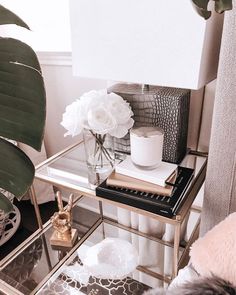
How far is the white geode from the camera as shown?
0.92 m

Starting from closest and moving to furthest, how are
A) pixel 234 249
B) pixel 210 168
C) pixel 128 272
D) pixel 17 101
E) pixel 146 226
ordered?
pixel 17 101
pixel 234 249
pixel 210 168
pixel 128 272
pixel 146 226

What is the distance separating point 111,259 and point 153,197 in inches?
16.6

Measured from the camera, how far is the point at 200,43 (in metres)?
0.55

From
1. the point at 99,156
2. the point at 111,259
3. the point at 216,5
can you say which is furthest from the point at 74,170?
the point at 216,5

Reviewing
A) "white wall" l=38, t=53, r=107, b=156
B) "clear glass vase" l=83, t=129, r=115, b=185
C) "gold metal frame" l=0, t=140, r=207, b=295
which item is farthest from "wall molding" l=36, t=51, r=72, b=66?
"clear glass vase" l=83, t=129, r=115, b=185

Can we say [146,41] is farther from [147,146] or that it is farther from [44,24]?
[44,24]

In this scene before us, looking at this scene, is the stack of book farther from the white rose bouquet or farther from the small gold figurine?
the small gold figurine

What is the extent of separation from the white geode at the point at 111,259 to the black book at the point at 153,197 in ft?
1.17

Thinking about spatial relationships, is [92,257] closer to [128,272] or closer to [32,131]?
[128,272]

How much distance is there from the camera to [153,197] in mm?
658

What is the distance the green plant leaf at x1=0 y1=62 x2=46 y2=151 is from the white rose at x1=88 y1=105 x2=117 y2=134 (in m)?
0.34

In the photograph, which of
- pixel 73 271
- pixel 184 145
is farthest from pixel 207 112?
pixel 73 271

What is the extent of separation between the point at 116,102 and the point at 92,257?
57 centimetres

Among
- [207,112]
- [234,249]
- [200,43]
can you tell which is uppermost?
[200,43]
